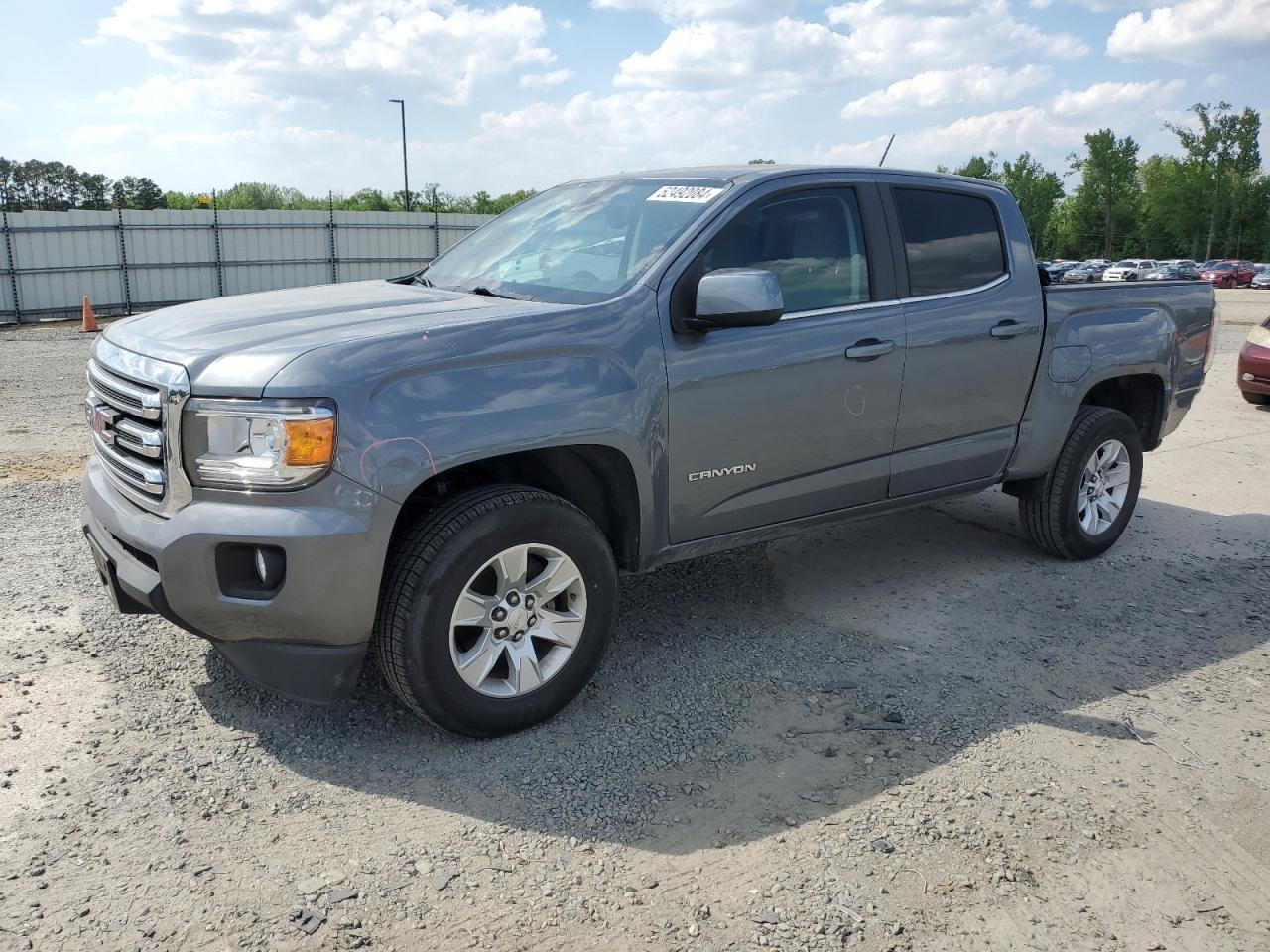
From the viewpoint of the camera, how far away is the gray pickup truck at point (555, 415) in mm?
3094

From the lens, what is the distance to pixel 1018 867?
2891 millimetres

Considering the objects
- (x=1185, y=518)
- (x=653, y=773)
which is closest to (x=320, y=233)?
(x=1185, y=518)

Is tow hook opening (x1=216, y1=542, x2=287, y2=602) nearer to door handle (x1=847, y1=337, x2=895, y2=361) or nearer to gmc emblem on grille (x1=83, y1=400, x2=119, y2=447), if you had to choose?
gmc emblem on grille (x1=83, y1=400, x2=119, y2=447)

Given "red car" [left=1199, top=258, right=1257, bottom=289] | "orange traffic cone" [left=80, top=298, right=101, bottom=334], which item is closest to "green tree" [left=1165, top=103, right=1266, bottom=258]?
"red car" [left=1199, top=258, right=1257, bottom=289]

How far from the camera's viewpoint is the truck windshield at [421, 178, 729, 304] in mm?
3959

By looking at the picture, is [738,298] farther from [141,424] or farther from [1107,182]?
[1107,182]

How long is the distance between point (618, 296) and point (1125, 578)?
10.8ft

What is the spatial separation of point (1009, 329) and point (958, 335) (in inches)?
14.8

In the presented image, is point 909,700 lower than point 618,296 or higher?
lower

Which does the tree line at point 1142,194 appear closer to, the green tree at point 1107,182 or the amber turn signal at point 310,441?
the green tree at point 1107,182

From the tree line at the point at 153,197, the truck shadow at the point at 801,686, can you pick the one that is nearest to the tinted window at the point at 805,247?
the truck shadow at the point at 801,686

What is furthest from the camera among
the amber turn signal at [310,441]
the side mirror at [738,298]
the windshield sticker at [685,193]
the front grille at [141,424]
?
the windshield sticker at [685,193]

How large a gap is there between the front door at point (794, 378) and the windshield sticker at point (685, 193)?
17 cm

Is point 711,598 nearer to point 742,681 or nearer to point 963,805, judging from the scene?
point 742,681
